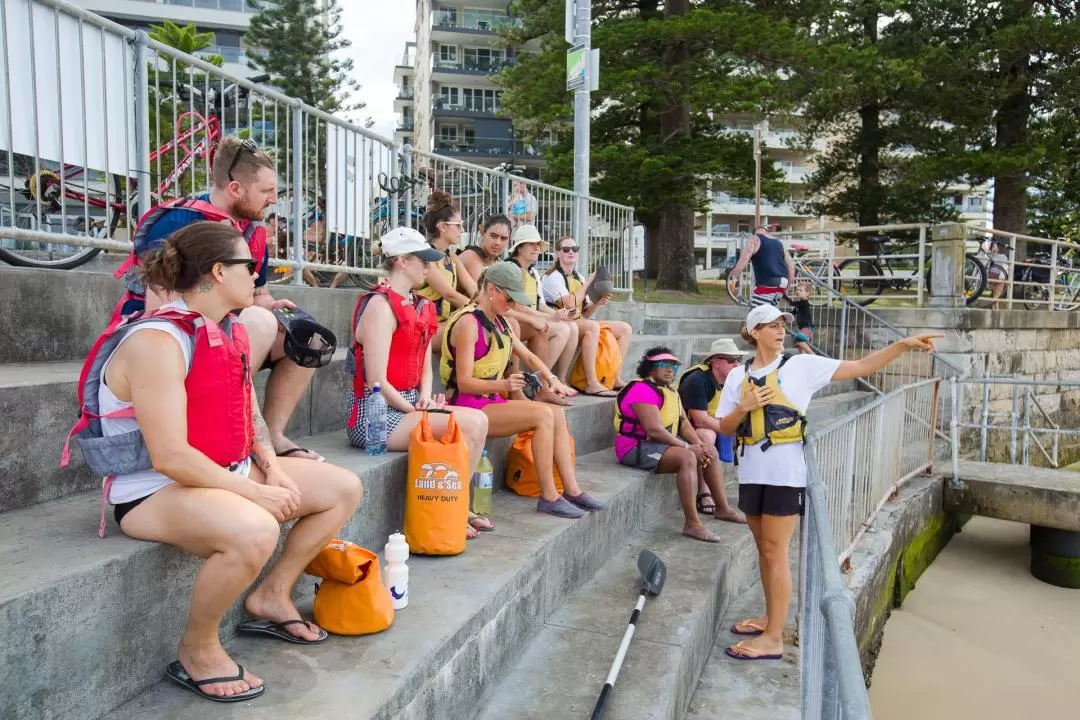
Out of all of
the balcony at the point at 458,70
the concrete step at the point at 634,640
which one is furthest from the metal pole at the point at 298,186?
the balcony at the point at 458,70

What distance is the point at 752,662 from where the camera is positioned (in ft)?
15.0

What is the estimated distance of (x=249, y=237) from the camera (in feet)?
11.6

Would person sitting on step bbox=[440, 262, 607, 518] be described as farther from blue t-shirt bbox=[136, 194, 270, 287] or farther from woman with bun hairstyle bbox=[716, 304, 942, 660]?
blue t-shirt bbox=[136, 194, 270, 287]

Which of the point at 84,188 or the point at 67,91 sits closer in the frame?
the point at 67,91

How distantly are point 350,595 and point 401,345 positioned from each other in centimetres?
171

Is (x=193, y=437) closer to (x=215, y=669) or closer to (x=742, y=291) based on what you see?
(x=215, y=669)

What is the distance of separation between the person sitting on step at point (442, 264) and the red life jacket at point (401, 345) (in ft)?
3.03

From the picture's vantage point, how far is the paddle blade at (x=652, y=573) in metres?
4.54

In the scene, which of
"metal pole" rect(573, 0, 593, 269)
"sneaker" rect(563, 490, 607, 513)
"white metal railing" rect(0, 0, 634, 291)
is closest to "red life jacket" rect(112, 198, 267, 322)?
"white metal railing" rect(0, 0, 634, 291)

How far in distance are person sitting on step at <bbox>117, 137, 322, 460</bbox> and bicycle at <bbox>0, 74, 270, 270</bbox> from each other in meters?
0.84

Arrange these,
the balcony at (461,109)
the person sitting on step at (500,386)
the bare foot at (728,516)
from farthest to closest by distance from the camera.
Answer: the balcony at (461,109)
the bare foot at (728,516)
the person sitting on step at (500,386)

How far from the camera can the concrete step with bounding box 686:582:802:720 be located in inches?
157

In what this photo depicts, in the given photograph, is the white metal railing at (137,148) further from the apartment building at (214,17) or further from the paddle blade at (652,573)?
the apartment building at (214,17)

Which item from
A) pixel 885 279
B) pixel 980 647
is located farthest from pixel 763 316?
pixel 885 279
